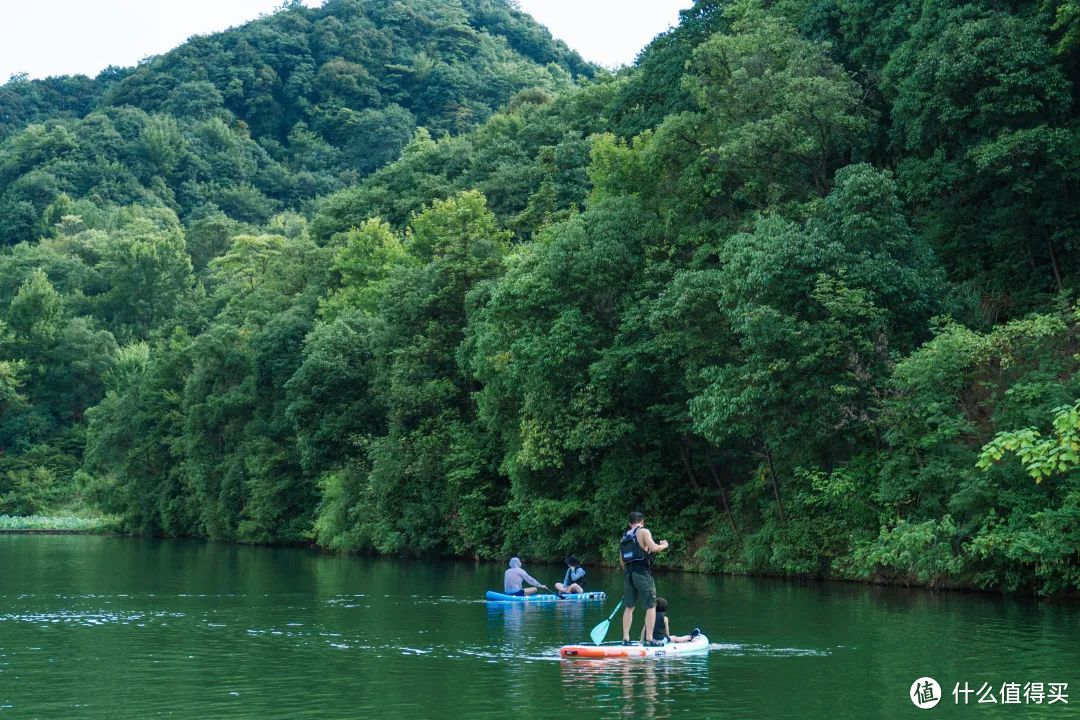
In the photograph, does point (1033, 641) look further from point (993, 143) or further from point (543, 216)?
point (543, 216)

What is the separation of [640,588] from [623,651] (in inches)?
44.4

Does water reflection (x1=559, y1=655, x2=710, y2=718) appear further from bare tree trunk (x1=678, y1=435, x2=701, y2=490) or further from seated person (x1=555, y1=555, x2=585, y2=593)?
bare tree trunk (x1=678, y1=435, x2=701, y2=490)

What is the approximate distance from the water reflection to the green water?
0.13 feet

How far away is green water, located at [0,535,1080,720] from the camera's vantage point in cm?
1605

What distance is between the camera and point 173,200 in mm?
151000

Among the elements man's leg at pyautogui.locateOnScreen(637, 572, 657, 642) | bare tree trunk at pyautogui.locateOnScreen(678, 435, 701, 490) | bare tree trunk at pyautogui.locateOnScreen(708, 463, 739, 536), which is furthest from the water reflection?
bare tree trunk at pyautogui.locateOnScreen(678, 435, 701, 490)

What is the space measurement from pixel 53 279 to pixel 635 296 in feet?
323

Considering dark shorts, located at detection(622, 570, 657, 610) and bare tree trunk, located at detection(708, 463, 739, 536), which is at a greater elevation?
bare tree trunk, located at detection(708, 463, 739, 536)

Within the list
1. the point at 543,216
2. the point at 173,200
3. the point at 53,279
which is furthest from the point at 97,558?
the point at 173,200

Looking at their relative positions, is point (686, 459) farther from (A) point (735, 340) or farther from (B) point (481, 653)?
(B) point (481, 653)

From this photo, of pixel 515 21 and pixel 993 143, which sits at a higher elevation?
pixel 515 21

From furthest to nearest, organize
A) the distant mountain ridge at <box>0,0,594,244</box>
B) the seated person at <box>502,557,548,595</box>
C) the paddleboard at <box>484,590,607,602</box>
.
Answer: the distant mountain ridge at <box>0,0,594,244</box> → the seated person at <box>502,557,548,595</box> → the paddleboard at <box>484,590,607,602</box>

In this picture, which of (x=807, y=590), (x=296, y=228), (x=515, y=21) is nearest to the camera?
(x=807, y=590)

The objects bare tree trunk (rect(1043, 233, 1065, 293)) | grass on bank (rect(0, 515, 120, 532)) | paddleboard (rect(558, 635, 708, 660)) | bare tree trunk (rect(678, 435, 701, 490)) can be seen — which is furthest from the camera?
grass on bank (rect(0, 515, 120, 532))
